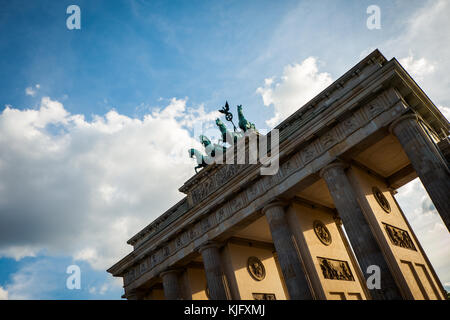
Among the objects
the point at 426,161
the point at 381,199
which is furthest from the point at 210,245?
the point at 426,161

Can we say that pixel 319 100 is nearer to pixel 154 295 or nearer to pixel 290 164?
pixel 290 164

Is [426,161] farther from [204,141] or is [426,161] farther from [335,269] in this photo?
[204,141]

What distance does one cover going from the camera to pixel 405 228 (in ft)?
53.4

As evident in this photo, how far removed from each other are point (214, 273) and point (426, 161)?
488 inches

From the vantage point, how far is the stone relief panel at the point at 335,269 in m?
16.1

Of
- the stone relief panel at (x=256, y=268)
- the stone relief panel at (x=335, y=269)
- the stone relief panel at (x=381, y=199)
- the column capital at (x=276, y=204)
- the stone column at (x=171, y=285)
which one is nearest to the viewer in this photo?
the stone relief panel at (x=381, y=199)

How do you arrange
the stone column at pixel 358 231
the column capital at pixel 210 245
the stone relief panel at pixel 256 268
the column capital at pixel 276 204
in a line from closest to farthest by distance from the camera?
the stone column at pixel 358 231
the column capital at pixel 276 204
the column capital at pixel 210 245
the stone relief panel at pixel 256 268

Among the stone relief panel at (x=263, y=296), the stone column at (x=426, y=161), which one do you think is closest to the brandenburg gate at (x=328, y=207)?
the stone column at (x=426, y=161)

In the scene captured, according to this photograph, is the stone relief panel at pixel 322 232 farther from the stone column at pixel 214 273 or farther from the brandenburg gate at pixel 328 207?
the stone column at pixel 214 273

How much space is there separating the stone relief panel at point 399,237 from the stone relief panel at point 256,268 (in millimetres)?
9049

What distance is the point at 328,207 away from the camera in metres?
20.1

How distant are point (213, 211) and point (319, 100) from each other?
8963 mm

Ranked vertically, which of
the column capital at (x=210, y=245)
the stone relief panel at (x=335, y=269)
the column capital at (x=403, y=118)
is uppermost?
the column capital at (x=403, y=118)
